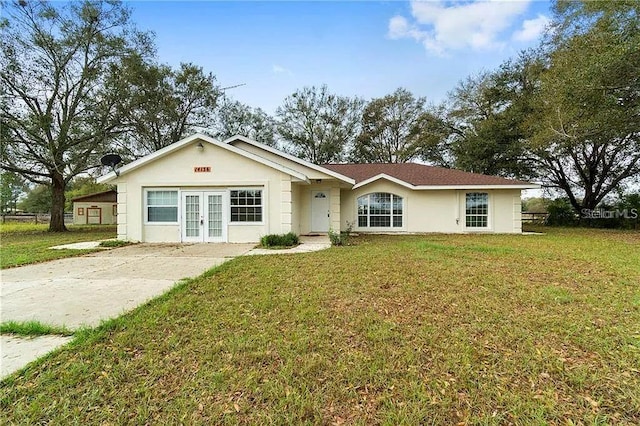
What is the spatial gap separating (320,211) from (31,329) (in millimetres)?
12346

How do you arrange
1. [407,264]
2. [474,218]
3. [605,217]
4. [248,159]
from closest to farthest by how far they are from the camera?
[407,264] < [248,159] < [474,218] < [605,217]

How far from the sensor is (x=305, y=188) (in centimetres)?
1546

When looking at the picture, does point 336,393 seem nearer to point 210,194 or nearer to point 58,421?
point 58,421

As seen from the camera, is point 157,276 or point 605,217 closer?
point 157,276

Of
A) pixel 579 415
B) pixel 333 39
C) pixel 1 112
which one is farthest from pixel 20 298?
pixel 1 112

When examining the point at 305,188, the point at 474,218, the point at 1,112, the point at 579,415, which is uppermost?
Result: the point at 1,112

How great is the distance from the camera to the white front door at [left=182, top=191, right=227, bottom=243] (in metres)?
12.2

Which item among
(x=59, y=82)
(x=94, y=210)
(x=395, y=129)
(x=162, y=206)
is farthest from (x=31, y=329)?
(x=94, y=210)

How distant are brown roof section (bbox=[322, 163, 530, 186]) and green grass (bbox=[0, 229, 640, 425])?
11.2 m

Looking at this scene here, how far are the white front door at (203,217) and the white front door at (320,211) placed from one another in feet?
15.4

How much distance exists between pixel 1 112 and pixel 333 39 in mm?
16446

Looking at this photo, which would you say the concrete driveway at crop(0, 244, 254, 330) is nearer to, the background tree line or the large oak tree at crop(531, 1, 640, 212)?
the background tree line

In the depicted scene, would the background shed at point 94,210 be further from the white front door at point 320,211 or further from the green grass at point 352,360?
the green grass at point 352,360

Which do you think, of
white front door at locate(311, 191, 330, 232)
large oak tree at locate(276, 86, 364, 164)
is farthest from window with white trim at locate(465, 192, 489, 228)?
large oak tree at locate(276, 86, 364, 164)
